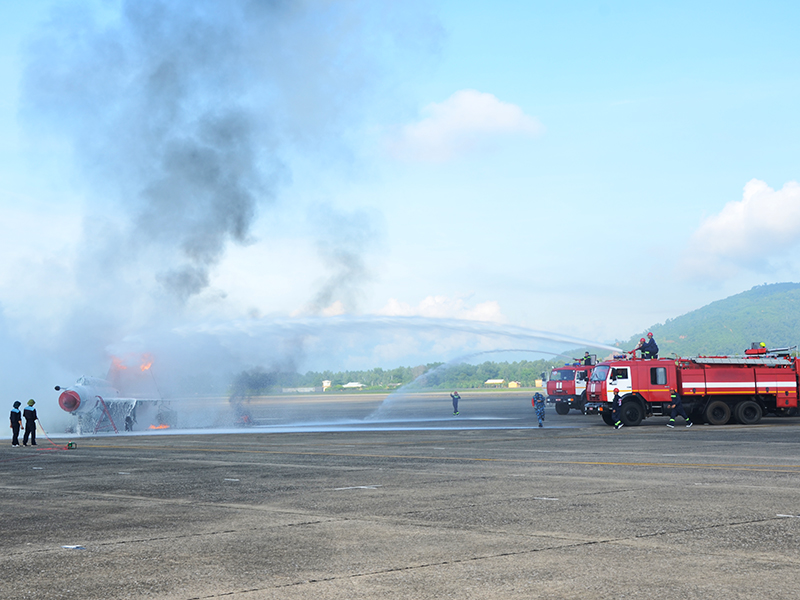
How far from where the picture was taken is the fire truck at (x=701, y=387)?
34438 mm

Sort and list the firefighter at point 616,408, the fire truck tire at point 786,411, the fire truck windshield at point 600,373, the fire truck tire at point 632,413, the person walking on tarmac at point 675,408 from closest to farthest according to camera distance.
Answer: the person walking on tarmac at point 675,408 < the firefighter at point 616,408 < the fire truck tire at point 632,413 < the fire truck windshield at point 600,373 < the fire truck tire at point 786,411

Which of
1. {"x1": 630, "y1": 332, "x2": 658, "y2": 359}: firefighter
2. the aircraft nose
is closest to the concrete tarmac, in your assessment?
{"x1": 630, "y1": 332, "x2": 658, "y2": 359}: firefighter

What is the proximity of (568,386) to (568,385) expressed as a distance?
8 centimetres

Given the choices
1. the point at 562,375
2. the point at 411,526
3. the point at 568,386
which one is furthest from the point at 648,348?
the point at 411,526

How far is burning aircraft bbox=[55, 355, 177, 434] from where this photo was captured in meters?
38.9

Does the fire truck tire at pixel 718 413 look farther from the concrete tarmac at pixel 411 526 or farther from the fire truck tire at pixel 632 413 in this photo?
the concrete tarmac at pixel 411 526

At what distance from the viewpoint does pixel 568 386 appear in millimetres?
47656

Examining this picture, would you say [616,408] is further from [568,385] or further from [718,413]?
[568,385]

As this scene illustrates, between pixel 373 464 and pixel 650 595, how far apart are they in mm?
13065

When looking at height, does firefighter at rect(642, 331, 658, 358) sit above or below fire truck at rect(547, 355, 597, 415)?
above

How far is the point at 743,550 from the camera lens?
8.52 meters

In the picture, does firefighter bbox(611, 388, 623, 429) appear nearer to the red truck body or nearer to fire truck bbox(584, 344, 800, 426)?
fire truck bbox(584, 344, 800, 426)

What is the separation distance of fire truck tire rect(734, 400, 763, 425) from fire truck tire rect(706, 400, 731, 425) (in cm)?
40

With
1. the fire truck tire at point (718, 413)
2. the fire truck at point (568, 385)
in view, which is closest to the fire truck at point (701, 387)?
the fire truck tire at point (718, 413)
